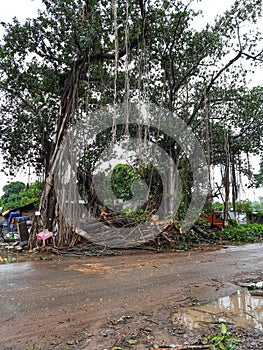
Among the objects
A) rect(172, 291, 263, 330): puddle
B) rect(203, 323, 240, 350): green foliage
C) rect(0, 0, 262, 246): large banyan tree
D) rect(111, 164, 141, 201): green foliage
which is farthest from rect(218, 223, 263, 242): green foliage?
rect(203, 323, 240, 350): green foliage

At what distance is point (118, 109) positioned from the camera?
1090 centimetres

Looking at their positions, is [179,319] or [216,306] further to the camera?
[216,306]

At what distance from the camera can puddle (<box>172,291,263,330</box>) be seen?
118 inches

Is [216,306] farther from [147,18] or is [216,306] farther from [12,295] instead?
[147,18]

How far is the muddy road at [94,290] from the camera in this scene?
2.83m

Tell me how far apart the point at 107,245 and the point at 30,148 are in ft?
19.2

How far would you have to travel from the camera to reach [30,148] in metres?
11.9

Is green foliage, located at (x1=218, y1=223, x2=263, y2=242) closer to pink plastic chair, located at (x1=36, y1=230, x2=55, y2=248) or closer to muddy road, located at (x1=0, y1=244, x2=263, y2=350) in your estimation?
muddy road, located at (x1=0, y1=244, x2=263, y2=350)

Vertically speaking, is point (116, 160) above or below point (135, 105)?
below

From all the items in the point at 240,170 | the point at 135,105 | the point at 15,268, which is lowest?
the point at 15,268

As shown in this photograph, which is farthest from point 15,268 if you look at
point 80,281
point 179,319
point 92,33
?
point 92,33

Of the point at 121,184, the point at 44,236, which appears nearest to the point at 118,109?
the point at 121,184

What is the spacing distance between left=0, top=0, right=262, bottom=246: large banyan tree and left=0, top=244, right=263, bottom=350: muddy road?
227 cm

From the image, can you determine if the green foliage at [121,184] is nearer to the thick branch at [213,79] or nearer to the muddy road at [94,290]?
the thick branch at [213,79]
